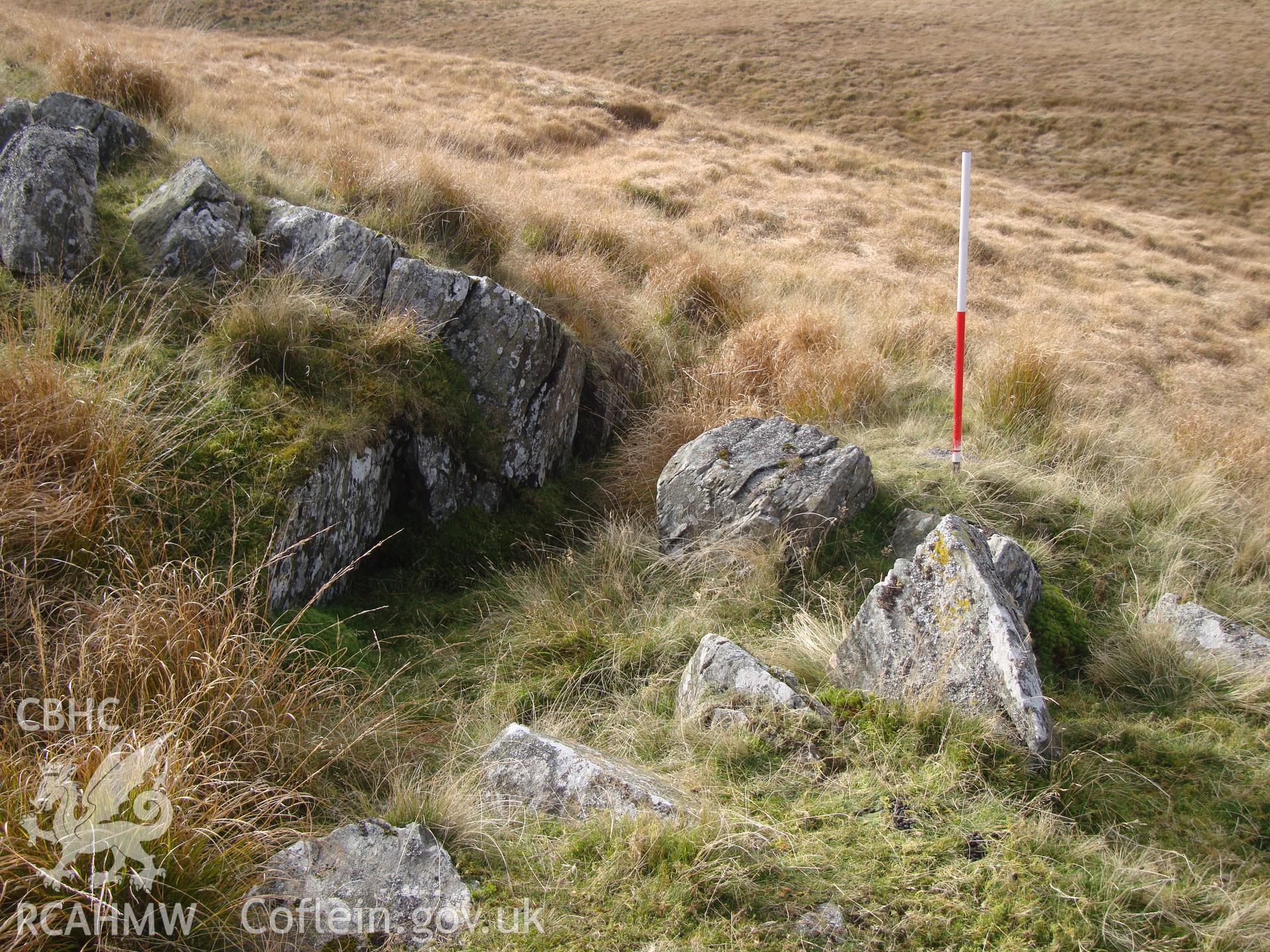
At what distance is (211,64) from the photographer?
15.9 metres

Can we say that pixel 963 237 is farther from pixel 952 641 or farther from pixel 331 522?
pixel 331 522

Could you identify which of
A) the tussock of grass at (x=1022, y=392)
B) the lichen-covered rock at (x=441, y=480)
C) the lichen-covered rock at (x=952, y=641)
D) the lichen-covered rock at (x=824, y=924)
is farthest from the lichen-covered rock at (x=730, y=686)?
the tussock of grass at (x=1022, y=392)

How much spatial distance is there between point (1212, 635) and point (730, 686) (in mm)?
2564

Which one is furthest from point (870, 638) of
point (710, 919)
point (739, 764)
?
point (710, 919)

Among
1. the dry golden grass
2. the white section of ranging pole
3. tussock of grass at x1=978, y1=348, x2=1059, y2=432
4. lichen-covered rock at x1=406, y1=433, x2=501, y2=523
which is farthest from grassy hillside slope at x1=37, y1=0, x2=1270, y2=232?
lichen-covered rock at x1=406, y1=433, x2=501, y2=523

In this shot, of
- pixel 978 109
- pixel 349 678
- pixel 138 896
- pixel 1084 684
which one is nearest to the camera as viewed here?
pixel 138 896

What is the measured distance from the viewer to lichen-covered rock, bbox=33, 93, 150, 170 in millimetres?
5973

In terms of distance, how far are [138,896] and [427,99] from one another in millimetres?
19460

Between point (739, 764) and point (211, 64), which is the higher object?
point (211, 64)

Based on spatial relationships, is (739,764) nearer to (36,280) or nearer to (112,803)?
(112,803)

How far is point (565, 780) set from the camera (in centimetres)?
294

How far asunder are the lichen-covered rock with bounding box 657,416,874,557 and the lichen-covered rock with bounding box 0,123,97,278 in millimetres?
3892

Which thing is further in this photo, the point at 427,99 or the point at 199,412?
the point at 427,99

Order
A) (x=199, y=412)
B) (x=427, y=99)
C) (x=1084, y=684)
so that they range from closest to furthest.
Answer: (x=1084, y=684)
(x=199, y=412)
(x=427, y=99)
